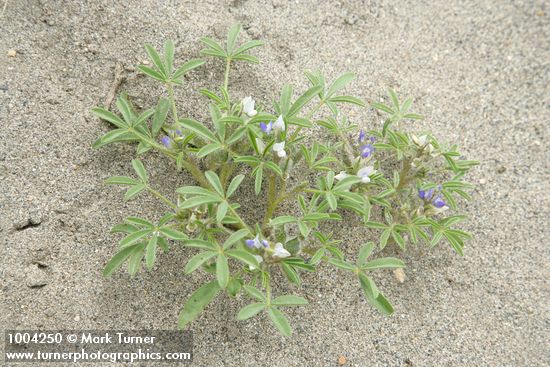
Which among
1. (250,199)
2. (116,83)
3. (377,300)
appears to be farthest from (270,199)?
(116,83)

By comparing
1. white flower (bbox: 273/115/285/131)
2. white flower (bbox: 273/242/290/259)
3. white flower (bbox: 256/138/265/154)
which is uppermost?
white flower (bbox: 273/115/285/131)

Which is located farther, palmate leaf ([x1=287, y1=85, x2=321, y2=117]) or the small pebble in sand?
the small pebble in sand

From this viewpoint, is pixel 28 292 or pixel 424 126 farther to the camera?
pixel 424 126

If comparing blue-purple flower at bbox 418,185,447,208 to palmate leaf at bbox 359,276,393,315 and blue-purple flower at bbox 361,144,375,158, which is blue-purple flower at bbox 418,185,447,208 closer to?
blue-purple flower at bbox 361,144,375,158

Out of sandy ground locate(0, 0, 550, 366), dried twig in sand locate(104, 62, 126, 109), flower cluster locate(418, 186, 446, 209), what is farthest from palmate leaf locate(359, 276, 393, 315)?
dried twig in sand locate(104, 62, 126, 109)

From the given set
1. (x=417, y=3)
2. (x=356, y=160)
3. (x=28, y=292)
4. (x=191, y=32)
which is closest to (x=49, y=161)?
(x=28, y=292)

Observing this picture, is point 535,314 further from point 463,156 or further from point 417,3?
point 417,3
